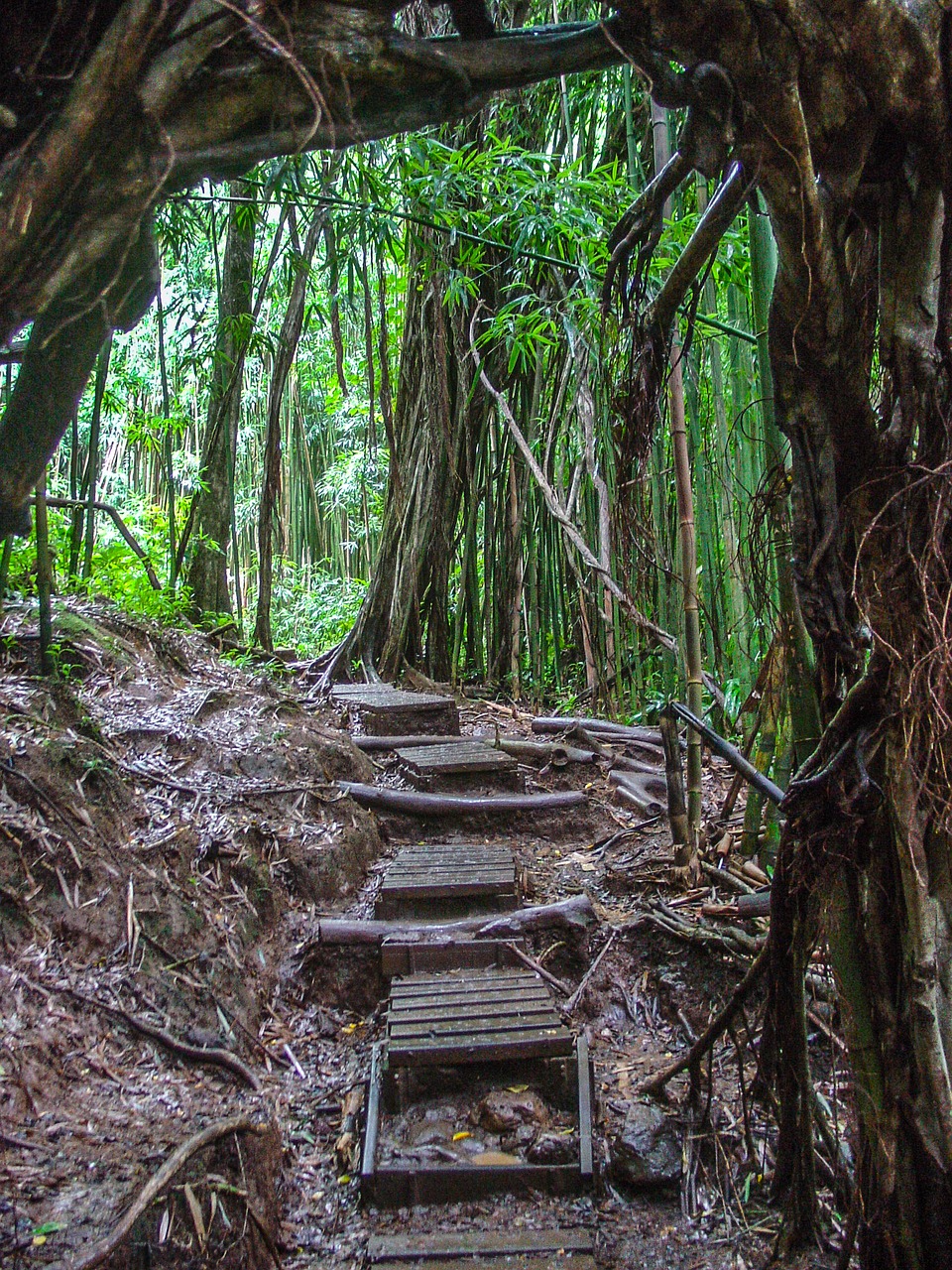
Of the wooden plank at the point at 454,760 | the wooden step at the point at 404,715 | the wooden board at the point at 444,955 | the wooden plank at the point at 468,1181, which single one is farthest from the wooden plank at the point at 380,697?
the wooden plank at the point at 468,1181

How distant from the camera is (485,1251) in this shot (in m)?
2.00

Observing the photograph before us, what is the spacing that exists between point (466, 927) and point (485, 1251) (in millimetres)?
1042

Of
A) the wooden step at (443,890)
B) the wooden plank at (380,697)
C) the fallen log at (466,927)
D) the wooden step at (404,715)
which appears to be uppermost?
the wooden plank at (380,697)

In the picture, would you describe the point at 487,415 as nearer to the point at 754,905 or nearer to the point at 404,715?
the point at 404,715

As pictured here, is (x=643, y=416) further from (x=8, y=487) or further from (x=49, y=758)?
(x=49, y=758)

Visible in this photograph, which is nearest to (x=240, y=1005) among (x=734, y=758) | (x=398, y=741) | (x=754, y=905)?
(x=754, y=905)

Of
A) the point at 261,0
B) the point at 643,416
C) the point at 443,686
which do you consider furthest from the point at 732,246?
the point at 443,686

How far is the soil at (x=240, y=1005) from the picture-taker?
70.9 inches

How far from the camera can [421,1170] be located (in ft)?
7.09

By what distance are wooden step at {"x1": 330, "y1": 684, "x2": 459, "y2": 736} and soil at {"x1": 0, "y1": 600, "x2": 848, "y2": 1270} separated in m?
1.01

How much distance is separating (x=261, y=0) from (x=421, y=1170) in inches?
89.5

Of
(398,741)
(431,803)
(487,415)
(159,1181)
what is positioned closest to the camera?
(159,1181)

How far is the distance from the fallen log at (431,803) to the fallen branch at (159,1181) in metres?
1.85

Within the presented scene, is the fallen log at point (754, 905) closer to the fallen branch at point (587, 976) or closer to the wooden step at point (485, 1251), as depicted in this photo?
the fallen branch at point (587, 976)
